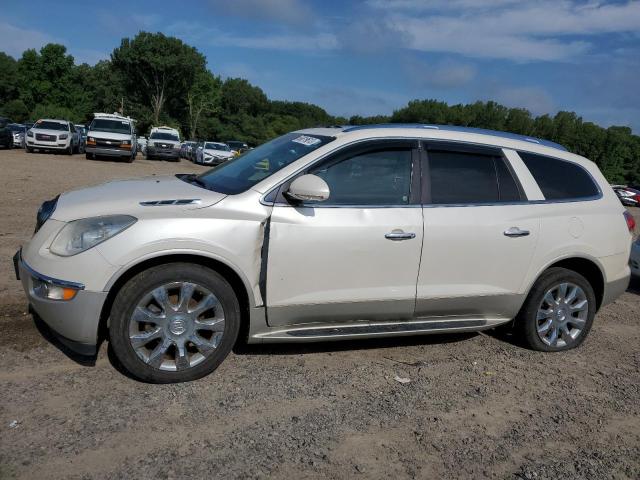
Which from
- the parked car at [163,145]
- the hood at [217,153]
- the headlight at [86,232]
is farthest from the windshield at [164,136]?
the headlight at [86,232]

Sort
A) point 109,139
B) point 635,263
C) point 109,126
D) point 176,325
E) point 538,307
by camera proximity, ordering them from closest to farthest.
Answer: point 176,325 → point 538,307 → point 635,263 → point 109,139 → point 109,126

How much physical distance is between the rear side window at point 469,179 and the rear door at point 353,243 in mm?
180

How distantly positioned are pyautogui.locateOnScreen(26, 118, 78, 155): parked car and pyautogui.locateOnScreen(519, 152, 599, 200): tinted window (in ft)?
85.6

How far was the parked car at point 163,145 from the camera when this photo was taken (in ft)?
106

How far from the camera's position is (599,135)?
76.6 metres

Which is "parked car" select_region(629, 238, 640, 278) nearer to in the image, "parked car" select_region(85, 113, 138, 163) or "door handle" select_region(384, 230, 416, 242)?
"door handle" select_region(384, 230, 416, 242)

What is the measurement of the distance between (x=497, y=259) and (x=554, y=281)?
0.66 meters

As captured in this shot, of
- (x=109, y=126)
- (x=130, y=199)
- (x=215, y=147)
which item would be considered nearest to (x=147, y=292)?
(x=130, y=199)

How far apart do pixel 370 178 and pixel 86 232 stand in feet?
6.28

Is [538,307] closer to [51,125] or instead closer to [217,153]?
[51,125]

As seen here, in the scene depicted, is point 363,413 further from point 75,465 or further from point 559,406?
point 75,465

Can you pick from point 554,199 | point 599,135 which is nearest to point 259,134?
point 599,135

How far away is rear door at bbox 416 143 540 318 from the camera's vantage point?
14.0 ft

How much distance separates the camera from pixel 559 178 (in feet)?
15.9
